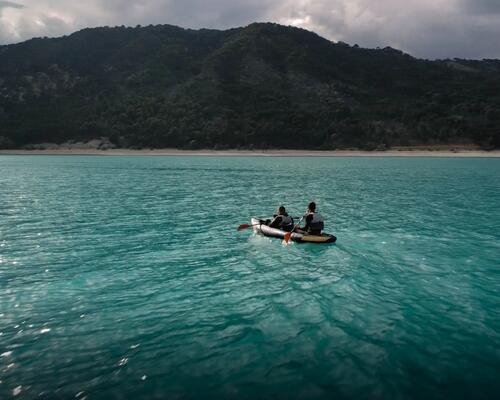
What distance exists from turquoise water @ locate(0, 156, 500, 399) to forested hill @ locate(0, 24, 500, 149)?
116892mm

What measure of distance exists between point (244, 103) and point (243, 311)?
489ft

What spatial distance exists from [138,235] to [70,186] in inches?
1189

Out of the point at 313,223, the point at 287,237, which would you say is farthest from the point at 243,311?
the point at 313,223

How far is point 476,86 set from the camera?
176m

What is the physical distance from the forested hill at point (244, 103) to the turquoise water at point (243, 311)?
116892mm

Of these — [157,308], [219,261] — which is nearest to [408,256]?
[219,261]

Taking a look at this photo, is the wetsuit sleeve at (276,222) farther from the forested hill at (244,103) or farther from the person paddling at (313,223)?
the forested hill at (244,103)

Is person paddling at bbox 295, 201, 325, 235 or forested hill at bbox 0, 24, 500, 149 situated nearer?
person paddling at bbox 295, 201, 325, 235

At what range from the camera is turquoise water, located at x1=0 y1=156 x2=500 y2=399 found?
29.7ft

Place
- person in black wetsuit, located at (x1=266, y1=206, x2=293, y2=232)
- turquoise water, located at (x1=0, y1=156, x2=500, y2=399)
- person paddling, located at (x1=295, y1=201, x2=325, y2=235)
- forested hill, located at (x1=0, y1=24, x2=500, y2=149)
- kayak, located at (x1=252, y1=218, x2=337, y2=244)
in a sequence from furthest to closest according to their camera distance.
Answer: forested hill, located at (x1=0, y1=24, x2=500, y2=149)
person in black wetsuit, located at (x1=266, y1=206, x2=293, y2=232)
person paddling, located at (x1=295, y1=201, x2=325, y2=235)
kayak, located at (x1=252, y1=218, x2=337, y2=244)
turquoise water, located at (x1=0, y1=156, x2=500, y2=399)

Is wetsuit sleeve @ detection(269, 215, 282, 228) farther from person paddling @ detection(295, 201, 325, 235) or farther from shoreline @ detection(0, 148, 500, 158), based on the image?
shoreline @ detection(0, 148, 500, 158)

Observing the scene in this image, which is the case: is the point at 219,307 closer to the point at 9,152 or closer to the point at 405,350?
the point at 405,350

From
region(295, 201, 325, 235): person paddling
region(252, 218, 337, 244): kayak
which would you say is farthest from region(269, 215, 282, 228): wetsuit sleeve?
region(295, 201, 325, 235): person paddling

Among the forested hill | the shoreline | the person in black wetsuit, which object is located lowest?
the shoreline
